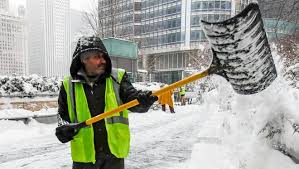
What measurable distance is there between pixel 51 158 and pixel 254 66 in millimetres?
4389

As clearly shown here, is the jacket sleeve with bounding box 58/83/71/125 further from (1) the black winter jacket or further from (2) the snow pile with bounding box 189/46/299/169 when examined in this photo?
(2) the snow pile with bounding box 189/46/299/169

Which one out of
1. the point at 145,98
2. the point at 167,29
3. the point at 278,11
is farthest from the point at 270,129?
the point at 167,29

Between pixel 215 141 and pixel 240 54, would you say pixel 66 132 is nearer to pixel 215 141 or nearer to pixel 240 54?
pixel 240 54

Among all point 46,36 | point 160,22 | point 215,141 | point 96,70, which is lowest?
point 215,141

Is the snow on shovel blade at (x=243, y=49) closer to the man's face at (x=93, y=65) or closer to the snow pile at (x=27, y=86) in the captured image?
the man's face at (x=93, y=65)

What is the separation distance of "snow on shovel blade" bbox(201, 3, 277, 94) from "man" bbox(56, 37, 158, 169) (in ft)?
1.99

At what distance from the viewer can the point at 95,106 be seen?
97.0 inches

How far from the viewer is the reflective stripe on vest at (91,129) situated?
2.39 meters

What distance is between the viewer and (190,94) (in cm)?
2759

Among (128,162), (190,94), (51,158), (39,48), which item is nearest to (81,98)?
(128,162)

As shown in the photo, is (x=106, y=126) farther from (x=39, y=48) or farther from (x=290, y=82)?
(x=39, y=48)

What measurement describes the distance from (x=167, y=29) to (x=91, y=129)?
5172 cm

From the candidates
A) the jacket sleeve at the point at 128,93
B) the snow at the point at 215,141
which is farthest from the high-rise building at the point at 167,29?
the jacket sleeve at the point at 128,93

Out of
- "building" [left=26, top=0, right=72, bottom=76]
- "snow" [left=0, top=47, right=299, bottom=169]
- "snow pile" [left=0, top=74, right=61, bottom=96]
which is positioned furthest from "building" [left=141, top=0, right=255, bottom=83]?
"snow" [left=0, top=47, right=299, bottom=169]
